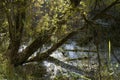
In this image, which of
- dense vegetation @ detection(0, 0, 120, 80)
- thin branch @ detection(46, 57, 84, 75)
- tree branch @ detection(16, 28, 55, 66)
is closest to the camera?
dense vegetation @ detection(0, 0, 120, 80)

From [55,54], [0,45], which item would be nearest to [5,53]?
A: [0,45]

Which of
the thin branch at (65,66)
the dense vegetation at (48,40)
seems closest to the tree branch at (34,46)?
the dense vegetation at (48,40)

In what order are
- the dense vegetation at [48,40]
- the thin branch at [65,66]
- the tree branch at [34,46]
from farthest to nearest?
the thin branch at [65,66] < the tree branch at [34,46] < the dense vegetation at [48,40]

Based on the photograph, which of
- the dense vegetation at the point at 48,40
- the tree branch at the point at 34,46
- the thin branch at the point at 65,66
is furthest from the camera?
the thin branch at the point at 65,66

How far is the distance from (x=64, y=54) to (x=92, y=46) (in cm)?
57

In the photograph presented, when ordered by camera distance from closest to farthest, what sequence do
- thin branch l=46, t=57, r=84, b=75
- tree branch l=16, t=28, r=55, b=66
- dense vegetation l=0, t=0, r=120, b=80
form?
dense vegetation l=0, t=0, r=120, b=80
tree branch l=16, t=28, r=55, b=66
thin branch l=46, t=57, r=84, b=75

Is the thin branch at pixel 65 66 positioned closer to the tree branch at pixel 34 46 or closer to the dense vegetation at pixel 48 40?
the dense vegetation at pixel 48 40

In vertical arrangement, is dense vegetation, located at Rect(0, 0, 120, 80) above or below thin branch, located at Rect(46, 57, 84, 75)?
above

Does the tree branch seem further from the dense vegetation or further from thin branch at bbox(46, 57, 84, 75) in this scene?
thin branch at bbox(46, 57, 84, 75)

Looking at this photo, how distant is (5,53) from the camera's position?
17.4ft

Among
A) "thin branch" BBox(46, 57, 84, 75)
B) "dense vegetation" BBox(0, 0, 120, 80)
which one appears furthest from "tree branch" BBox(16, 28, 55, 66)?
"thin branch" BBox(46, 57, 84, 75)

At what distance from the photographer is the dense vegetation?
4.99m

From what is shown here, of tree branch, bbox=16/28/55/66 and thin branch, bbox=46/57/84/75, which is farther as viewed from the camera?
thin branch, bbox=46/57/84/75

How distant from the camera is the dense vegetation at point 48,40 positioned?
16.4ft
